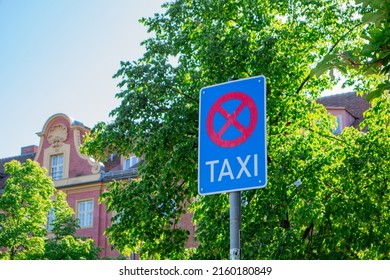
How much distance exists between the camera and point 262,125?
462cm

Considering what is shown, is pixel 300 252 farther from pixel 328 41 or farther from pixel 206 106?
pixel 206 106

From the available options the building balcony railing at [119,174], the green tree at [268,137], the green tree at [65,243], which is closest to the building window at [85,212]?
the building balcony railing at [119,174]

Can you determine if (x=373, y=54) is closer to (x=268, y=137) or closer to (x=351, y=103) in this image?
(x=268, y=137)

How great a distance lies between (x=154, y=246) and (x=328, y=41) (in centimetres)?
672

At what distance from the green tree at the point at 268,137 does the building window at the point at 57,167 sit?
22.4m

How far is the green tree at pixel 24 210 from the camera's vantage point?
83.3 feet

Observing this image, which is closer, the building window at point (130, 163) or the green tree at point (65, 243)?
the green tree at point (65, 243)

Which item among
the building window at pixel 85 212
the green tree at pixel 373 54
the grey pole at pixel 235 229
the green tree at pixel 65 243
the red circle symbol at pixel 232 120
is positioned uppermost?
the building window at pixel 85 212

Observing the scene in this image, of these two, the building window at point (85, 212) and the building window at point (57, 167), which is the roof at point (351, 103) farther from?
the building window at point (57, 167)

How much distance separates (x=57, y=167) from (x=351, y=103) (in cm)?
1683

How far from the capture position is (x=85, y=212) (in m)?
39.4

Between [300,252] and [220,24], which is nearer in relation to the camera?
[300,252]

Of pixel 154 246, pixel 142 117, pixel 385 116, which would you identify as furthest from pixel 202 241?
pixel 385 116

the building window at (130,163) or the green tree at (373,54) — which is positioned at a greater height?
the building window at (130,163)
